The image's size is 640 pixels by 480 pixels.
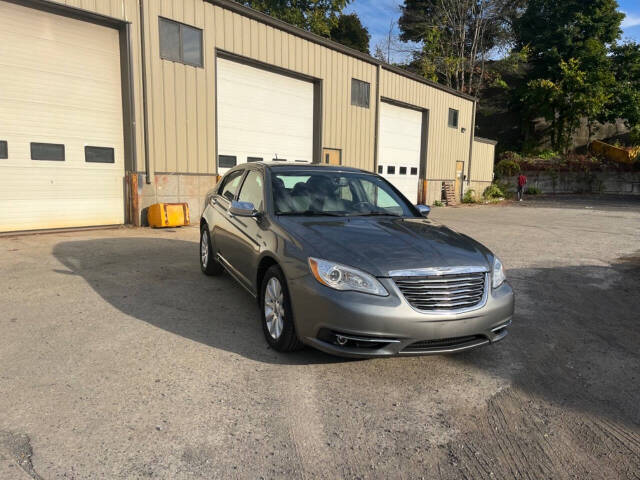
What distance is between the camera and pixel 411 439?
2.54 meters

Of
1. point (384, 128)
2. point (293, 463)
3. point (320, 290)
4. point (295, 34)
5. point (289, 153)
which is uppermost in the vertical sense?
point (295, 34)

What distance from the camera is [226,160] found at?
1323cm

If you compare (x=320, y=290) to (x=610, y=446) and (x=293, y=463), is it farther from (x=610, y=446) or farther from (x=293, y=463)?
(x=610, y=446)

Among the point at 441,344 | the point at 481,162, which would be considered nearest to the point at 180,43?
the point at 441,344

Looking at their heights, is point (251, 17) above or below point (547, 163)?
above

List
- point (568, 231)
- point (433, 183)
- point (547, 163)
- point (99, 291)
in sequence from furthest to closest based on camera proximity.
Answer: point (547, 163)
point (433, 183)
point (568, 231)
point (99, 291)

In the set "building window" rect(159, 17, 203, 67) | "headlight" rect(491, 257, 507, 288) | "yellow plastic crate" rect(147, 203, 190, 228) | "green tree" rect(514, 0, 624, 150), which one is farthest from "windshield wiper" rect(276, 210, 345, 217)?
"green tree" rect(514, 0, 624, 150)

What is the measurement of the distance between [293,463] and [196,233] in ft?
28.9

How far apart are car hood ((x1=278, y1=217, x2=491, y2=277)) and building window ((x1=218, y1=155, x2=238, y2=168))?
31.9 feet

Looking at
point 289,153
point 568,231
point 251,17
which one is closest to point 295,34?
point 251,17

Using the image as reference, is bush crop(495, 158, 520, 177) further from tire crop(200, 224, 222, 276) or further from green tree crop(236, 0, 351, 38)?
tire crop(200, 224, 222, 276)

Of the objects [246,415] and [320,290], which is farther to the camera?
[320,290]

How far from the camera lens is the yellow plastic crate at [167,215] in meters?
11.1

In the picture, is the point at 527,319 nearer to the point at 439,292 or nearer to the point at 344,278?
the point at 439,292
